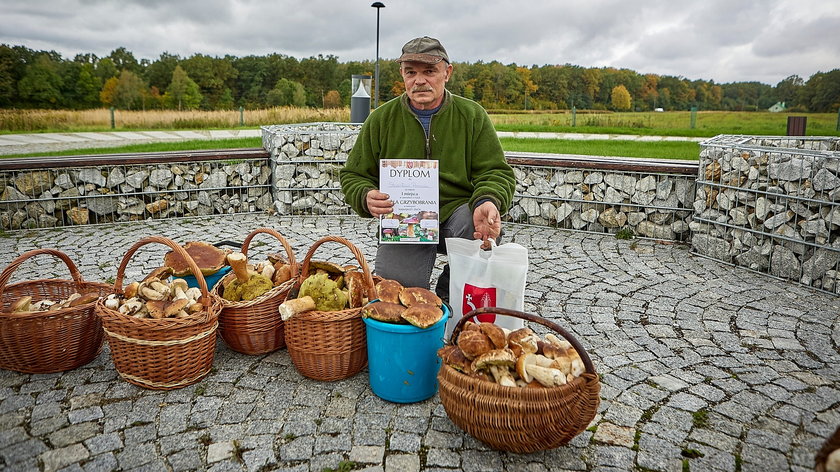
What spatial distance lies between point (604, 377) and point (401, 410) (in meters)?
1.32

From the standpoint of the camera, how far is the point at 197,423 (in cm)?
324

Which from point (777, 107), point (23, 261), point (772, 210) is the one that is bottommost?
point (23, 261)

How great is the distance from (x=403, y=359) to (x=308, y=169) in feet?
19.0

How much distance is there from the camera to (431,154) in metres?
4.39

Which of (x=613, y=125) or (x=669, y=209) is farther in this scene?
(x=613, y=125)

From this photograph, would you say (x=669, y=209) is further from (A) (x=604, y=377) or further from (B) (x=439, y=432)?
(B) (x=439, y=432)

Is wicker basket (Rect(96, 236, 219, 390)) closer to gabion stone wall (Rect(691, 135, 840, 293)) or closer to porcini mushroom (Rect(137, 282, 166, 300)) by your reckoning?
porcini mushroom (Rect(137, 282, 166, 300))

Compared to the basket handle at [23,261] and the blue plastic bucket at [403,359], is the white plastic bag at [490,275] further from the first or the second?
the basket handle at [23,261]

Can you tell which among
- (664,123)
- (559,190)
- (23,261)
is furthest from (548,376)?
(664,123)

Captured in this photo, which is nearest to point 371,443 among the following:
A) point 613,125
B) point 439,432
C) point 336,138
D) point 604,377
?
point 439,432

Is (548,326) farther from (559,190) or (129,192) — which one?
(129,192)

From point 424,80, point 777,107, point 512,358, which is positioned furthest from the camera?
point 777,107

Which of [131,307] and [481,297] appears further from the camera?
[481,297]

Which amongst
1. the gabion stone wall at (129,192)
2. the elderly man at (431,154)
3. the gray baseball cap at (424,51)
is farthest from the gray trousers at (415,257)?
the gabion stone wall at (129,192)
